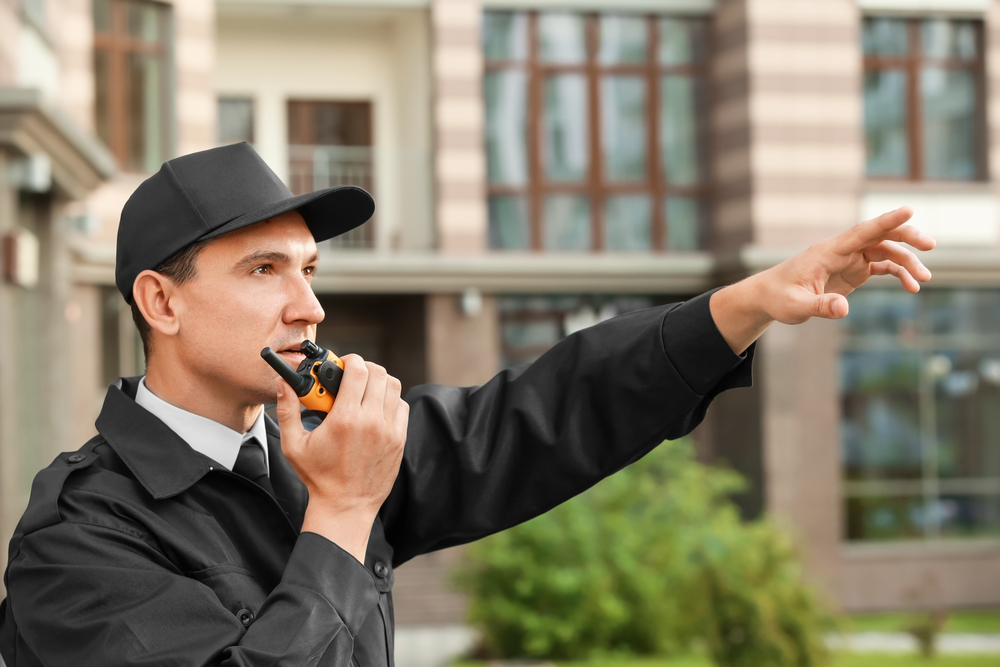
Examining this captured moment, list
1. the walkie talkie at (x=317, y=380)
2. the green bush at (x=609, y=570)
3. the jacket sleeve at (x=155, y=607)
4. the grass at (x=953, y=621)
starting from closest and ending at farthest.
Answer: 1. the jacket sleeve at (x=155, y=607)
2. the walkie talkie at (x=317, y=380)
3. the green bush at (x=609, y=570)
4. the grass at (x=953, y=621)

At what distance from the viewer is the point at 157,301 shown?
1768 millimetres

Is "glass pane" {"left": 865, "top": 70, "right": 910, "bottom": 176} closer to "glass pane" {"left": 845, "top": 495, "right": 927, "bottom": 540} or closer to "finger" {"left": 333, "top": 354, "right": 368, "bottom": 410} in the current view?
"glass pane" {"left": 845, "top": 495, "right": 927, "bottom": 540}

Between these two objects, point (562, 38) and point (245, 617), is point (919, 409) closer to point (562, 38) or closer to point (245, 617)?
point (562, 38)

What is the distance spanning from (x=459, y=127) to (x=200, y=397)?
43.1 feet

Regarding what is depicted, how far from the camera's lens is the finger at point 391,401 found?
1593 mm

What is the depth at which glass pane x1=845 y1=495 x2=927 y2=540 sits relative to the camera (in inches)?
564

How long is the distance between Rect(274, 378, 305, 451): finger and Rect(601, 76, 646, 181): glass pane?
45.8 feet

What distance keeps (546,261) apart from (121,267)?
12.7 metres

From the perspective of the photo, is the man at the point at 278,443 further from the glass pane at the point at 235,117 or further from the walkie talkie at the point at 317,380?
the glass pane at the point at 235,117

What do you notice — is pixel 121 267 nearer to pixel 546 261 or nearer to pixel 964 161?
pixel 546 261

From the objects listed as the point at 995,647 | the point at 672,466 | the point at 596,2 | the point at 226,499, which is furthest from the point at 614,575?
the point at 596,2

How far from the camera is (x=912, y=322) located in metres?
14.5

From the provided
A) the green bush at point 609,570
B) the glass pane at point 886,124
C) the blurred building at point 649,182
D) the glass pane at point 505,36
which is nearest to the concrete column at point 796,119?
the blurred building at point 649,182

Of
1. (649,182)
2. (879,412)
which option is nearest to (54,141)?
(649,182)
